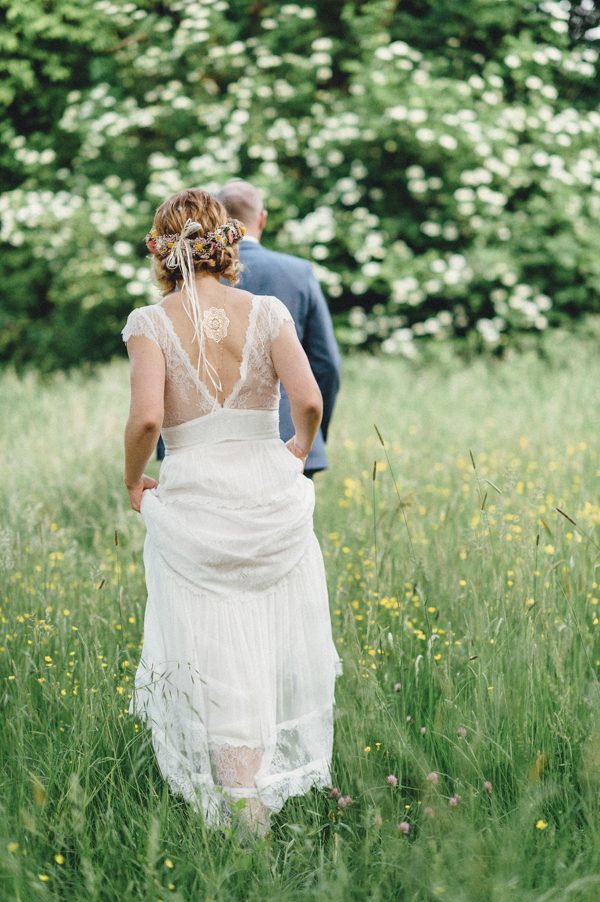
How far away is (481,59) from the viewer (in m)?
10.3

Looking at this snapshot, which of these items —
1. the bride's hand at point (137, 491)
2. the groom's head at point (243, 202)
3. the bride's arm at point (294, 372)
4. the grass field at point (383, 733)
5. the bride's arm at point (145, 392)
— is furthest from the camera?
the groom's head at point (243, 202)

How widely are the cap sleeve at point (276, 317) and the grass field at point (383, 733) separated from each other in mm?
701

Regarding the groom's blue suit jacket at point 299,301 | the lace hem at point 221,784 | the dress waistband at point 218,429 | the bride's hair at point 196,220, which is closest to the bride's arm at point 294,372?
the dress waistband at point 218,429

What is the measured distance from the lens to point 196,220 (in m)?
2.72

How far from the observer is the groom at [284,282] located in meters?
4.15

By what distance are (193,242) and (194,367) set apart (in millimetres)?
329

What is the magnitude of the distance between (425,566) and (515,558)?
0.32m

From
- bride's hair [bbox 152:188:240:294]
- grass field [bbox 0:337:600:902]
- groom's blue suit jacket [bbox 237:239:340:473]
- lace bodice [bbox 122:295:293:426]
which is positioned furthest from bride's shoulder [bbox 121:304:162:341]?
groom's blue suit jacket [bbox 237:239:340:473]

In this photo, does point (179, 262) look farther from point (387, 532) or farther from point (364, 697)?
point (387, 532)

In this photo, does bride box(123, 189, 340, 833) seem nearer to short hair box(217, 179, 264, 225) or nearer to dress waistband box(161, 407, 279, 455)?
dress waistband box(161, 407, 279, 455)

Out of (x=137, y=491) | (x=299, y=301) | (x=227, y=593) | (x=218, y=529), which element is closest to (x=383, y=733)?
(x=227, y=593)

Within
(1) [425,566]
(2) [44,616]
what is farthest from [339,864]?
(2) [44,616]

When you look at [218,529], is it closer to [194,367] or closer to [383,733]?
[194,367]

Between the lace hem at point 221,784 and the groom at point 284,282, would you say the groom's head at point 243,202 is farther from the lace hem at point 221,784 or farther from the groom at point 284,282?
the lace hem at point 221,784
